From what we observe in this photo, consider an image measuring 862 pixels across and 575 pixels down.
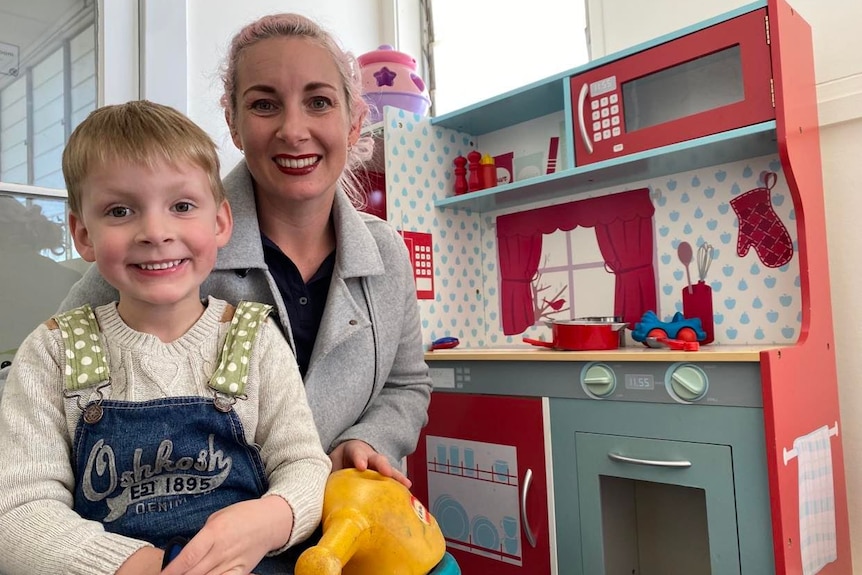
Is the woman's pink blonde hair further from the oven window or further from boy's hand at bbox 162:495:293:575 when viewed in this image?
the oven window

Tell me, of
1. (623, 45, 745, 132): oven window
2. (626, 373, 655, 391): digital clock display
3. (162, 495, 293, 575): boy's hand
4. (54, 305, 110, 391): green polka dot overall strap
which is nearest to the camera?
(162, 495, 293, 575): boy's hand

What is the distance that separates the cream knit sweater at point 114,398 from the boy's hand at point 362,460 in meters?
0.10

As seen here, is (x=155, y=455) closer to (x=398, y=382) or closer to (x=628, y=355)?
(x=398, y=382)

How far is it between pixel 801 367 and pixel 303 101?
119cm

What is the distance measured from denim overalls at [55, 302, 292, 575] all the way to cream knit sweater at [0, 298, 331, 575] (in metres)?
0.02

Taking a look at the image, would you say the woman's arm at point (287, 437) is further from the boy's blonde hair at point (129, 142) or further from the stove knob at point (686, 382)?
the stove knob at point (686, 382)

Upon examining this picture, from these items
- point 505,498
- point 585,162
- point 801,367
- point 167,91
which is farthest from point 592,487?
point 167,91

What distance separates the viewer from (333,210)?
46.7 inches

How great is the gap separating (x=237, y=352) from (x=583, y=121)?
1366mm

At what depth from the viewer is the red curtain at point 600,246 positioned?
1.97 metres

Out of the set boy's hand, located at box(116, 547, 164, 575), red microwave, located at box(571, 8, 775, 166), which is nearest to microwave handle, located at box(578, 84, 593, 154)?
red microwave, located at box(571, 8, 775, 166)

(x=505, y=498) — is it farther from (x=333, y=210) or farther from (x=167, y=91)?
(x=167, y=91)

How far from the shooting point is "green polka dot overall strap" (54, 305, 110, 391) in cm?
72

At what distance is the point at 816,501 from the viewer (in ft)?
4.65
